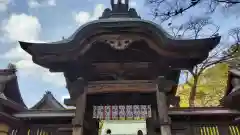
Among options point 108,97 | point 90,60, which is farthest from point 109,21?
point 108,97

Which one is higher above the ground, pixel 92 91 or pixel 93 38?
pixel 93 38

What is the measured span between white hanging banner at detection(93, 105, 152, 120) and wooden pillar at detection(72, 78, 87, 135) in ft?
2.76

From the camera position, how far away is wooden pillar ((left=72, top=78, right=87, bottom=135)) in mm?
5457

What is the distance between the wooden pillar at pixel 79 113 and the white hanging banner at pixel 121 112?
2.76 feet

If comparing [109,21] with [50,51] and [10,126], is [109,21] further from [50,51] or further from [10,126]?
[10,126]

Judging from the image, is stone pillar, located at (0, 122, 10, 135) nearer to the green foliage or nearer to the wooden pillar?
the wooden pillar

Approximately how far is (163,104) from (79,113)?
2.01 metres

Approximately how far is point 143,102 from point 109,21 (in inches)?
105

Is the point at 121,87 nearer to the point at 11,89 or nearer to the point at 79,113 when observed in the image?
the point at 79,113

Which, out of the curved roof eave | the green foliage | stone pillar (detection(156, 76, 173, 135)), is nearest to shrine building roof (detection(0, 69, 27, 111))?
the curved roof eave

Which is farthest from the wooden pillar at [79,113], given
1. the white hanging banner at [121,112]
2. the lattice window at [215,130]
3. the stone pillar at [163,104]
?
the lattice window at [215,130]

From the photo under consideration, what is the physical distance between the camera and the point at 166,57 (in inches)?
237

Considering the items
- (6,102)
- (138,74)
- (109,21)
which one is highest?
(109,21)

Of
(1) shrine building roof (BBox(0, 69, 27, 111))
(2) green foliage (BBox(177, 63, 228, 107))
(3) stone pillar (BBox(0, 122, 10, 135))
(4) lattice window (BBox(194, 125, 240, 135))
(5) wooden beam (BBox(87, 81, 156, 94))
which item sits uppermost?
(2) green foliage (BBox(177, 63, 228, 107))
